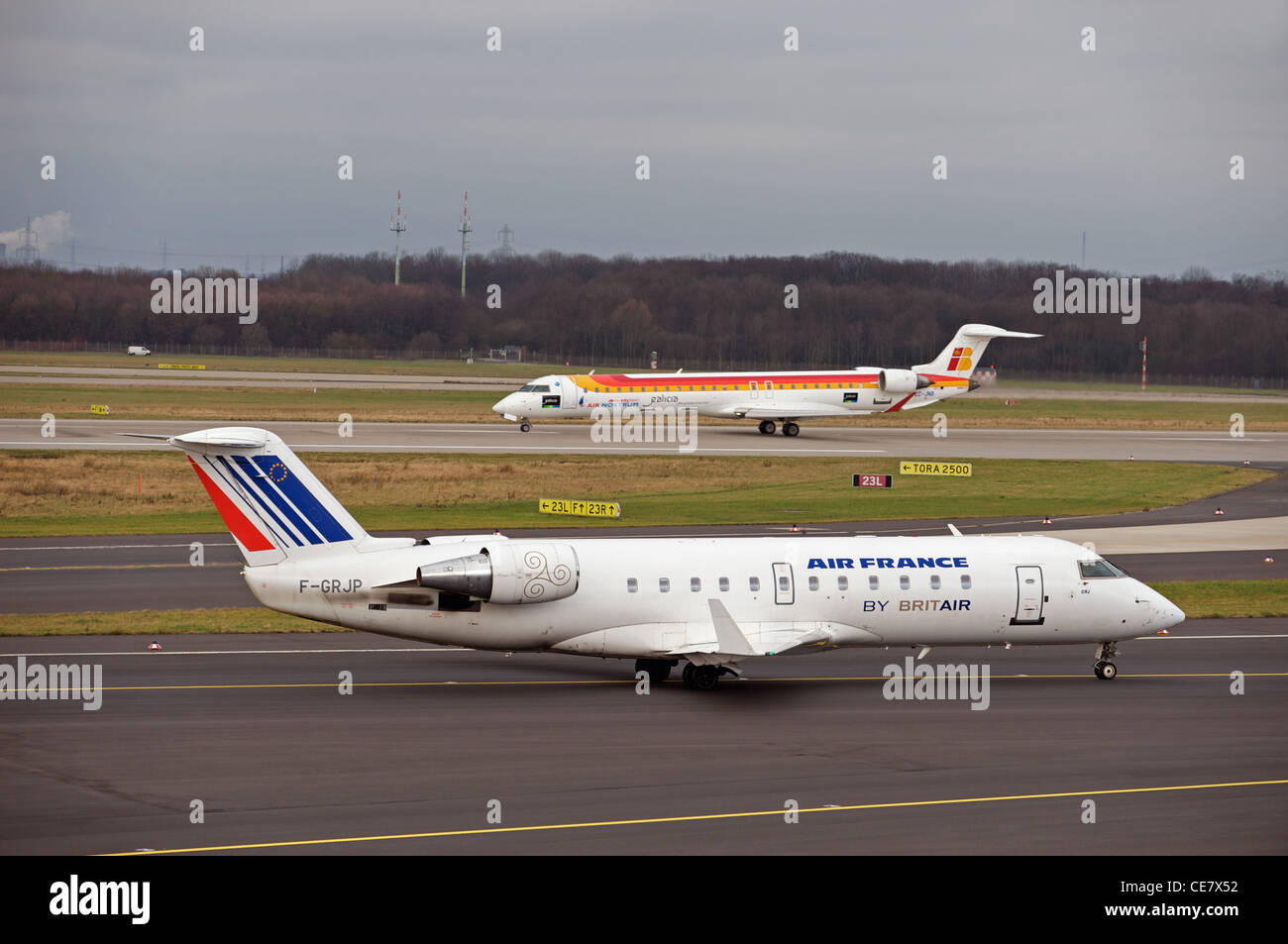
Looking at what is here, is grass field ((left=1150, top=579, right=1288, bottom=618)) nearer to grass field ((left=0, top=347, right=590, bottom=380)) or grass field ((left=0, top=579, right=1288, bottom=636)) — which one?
grass field ((left=0, top=579, right=1288, bottom=636))

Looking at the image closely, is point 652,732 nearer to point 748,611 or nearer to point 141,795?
point 748,611

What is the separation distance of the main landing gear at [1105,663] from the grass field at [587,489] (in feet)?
74.6

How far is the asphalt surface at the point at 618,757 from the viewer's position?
17984 mm

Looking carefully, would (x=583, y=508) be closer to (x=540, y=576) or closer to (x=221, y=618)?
(x=221, y=618)

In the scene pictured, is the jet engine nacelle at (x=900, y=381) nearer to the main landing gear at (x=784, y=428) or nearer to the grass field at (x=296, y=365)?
the main landing gear at (x=784, y=428)

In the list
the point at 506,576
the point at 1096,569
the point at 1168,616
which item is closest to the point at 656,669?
the point at 506,576

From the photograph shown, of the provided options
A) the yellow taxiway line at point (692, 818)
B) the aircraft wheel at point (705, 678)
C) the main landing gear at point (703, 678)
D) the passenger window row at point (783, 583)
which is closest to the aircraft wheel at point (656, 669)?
the main landing gear at point (703, 678)

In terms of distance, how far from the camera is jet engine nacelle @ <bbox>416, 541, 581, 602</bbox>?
25391 mm

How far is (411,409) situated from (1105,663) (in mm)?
73823

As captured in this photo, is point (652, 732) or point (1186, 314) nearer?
point (652, 732)

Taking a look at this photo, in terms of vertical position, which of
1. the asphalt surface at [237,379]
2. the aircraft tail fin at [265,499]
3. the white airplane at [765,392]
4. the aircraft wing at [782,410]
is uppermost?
the asphalt surface at [237,379]
